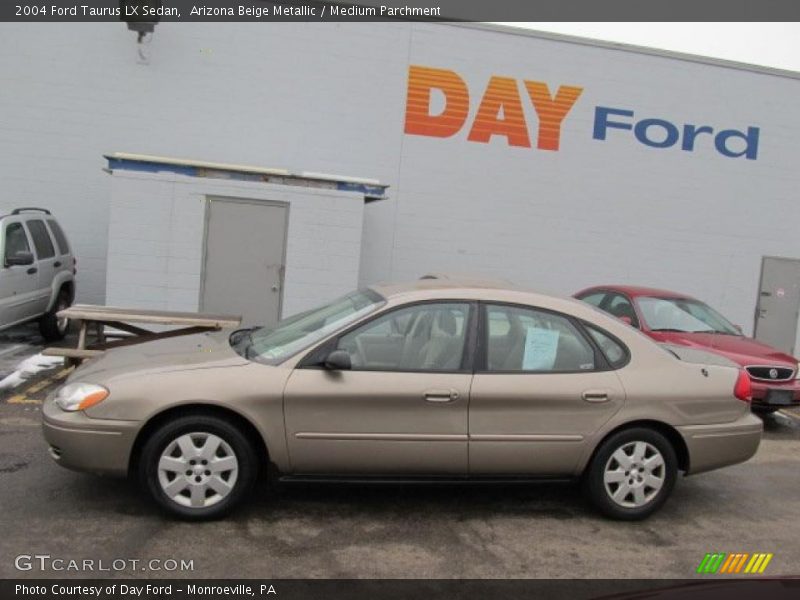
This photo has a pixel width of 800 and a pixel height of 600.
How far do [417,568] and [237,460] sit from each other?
1.22m

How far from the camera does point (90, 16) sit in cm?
1127

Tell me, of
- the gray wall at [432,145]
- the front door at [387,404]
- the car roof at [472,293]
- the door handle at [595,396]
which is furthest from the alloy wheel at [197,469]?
the gray wall at [432,145]

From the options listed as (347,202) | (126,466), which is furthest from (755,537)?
(347,202)

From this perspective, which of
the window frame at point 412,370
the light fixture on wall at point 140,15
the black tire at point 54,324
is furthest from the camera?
the light fixture on wall at point 140,15

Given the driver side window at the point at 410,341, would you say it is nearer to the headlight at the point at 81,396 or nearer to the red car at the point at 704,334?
the headlight at the point at 81,396

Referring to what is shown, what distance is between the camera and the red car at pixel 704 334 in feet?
24.1

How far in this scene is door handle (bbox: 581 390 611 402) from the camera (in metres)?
4.43

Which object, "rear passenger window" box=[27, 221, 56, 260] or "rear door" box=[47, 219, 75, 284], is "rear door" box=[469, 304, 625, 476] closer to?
"rear passenger window" box=[27, 221, 56, 260]

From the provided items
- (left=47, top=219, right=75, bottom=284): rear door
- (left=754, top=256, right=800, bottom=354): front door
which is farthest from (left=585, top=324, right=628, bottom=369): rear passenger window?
(left=754, top=256, right=800, bottom=354): front door

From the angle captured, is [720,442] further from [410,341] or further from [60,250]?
[60,250]

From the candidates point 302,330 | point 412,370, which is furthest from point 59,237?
point 412,370

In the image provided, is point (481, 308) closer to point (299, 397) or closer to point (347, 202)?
point (299, 397)

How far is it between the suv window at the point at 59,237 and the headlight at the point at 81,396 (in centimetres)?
650
